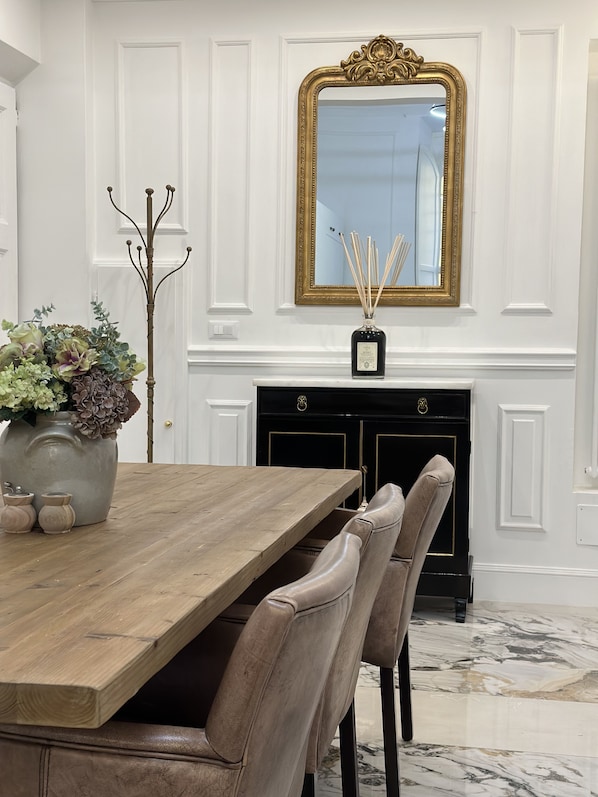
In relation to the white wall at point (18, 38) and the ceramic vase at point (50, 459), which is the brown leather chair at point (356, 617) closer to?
the ceramic vase at point (50, 459)

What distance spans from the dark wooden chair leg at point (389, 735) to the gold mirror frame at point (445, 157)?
89.4 inches

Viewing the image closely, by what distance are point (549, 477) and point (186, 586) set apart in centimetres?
303

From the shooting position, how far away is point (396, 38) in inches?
160

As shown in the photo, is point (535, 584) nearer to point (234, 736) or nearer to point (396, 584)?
point (396, 584)

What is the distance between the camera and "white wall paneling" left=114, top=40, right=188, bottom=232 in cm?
421

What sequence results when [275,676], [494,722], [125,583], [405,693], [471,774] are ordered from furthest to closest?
A: [494,722]
[405,693]
[471,774]
[125,583]
[275,676]

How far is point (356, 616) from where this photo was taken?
62.3 inches

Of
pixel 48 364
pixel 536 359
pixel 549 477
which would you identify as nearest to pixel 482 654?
pixel 549 477

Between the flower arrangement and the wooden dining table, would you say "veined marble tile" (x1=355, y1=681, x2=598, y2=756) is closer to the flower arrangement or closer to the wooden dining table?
the wooden dining table

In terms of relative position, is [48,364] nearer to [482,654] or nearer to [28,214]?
[482,654]

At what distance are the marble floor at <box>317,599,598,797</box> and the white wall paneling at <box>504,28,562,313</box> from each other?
1.44 meters

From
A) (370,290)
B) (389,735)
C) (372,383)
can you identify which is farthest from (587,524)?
(389,735)

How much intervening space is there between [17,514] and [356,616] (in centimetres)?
67

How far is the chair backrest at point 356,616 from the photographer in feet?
4.90
